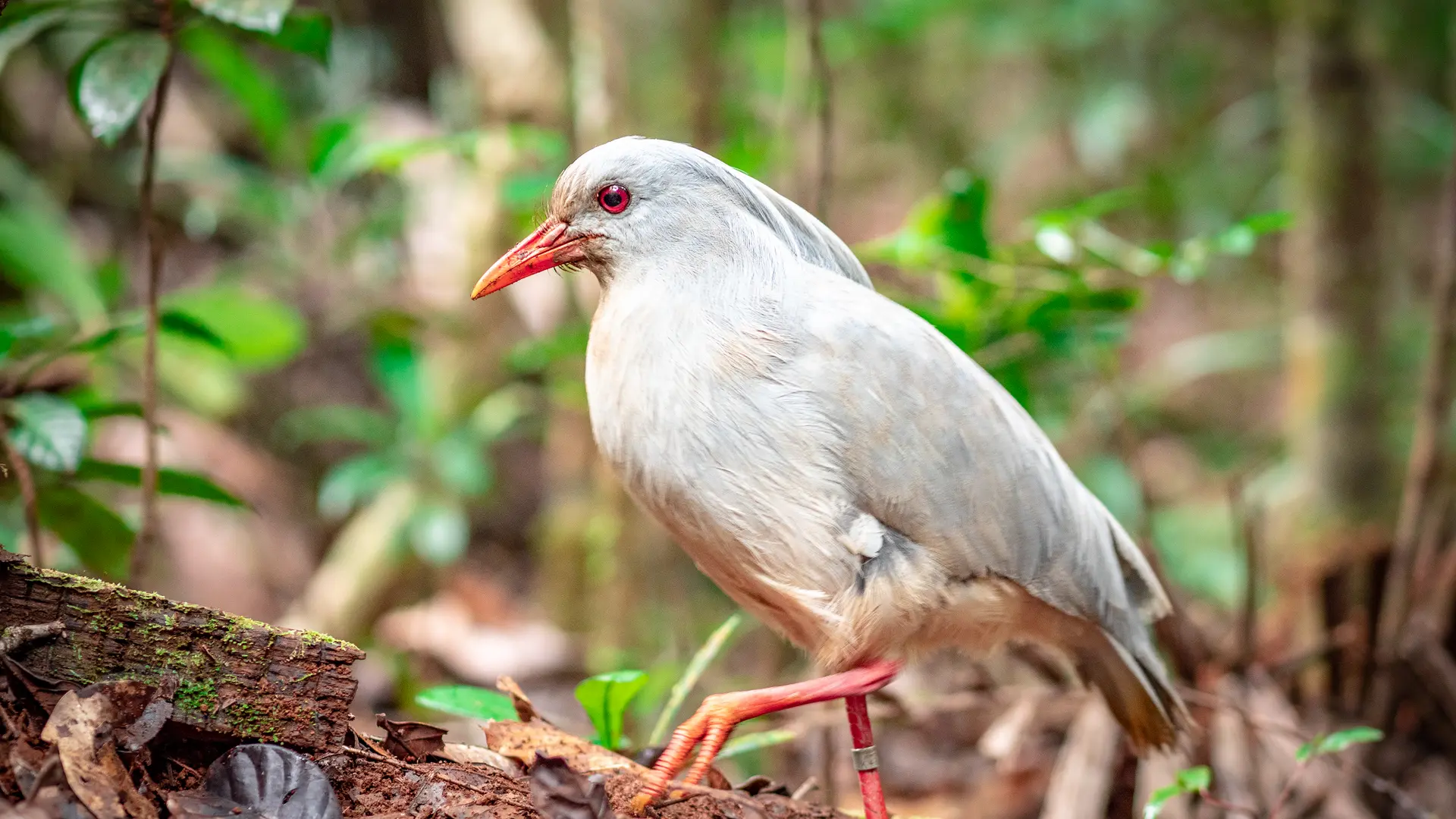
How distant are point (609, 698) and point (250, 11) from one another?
1.68 metres

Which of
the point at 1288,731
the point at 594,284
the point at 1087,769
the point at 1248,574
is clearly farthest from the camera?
the point at 594,284

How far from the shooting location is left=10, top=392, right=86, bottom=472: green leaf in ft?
8.06

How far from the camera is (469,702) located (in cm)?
251

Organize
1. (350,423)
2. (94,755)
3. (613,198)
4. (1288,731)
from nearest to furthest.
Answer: (94,755), (613,198), (1288,731), (350,423)

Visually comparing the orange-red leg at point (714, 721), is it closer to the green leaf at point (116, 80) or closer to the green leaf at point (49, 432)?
the green leaf at point (49, 432)

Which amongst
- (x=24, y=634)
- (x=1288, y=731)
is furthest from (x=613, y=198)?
(x=1288, y=731)

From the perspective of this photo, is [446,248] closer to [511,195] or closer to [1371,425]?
[511,195]

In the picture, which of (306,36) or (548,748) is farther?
(306,36)

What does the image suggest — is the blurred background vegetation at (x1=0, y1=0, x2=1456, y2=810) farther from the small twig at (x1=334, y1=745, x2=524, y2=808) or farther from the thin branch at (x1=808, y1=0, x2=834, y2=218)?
the small twig at (x1=334, y1=745, x2=524, y2=808)

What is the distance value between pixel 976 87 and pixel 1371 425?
15.9ft

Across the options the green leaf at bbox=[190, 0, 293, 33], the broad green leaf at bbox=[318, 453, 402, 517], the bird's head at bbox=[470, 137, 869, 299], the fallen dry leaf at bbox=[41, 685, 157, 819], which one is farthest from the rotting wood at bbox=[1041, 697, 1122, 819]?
the broad green leaf at bbox=[318, 453, 402, 517]

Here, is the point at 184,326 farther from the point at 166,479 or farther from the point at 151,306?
the point at 166,479

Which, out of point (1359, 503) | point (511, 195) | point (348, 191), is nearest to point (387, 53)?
point (348, 191)

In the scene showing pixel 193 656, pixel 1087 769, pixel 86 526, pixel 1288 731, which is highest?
pixel 193 656
